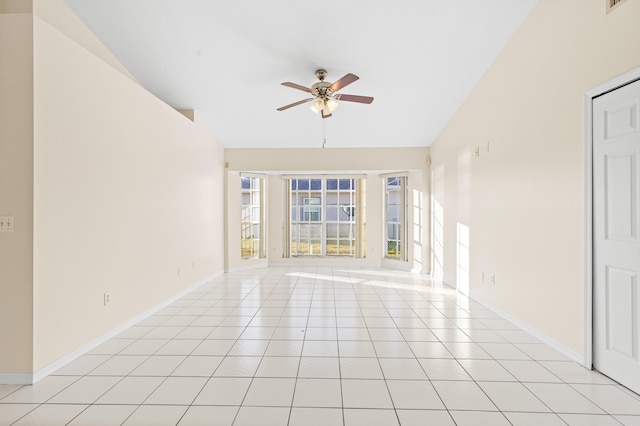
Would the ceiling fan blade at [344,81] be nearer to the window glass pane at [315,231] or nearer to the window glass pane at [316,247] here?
the window glass pane at [315,231]

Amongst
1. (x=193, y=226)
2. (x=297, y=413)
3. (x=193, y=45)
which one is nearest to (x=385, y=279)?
(x=193, y=226)

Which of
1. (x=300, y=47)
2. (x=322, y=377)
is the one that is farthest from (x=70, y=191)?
(x=300, y=47)

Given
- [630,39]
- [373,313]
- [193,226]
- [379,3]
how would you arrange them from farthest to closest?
[193,226] < [373,313] < [379,3] < [630,39]

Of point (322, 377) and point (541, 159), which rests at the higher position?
point (541, 159)

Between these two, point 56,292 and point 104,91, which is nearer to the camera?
point 56,292

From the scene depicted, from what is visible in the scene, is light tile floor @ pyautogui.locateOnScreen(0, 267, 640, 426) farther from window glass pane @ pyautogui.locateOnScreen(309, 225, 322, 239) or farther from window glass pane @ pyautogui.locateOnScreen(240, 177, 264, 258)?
window glass pane @ pyautogui.locateOnScreen(309, 225, 322, 239)

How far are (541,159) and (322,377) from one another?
2.81m

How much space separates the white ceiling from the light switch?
2.15 metres

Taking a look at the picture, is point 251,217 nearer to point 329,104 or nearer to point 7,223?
point 329,104

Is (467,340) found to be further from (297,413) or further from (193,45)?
(193,45)

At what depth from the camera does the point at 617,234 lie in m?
2.35

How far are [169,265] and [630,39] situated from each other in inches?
199

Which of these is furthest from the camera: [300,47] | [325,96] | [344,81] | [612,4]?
[325,96]

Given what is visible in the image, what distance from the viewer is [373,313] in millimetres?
4008
